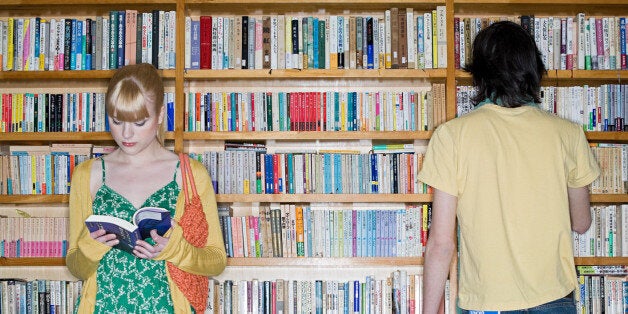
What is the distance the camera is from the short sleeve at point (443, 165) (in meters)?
1.87

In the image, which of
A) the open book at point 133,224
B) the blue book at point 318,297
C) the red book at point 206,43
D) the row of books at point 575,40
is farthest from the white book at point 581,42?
the open book at point 133,224

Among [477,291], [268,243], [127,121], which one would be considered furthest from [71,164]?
[477,291]

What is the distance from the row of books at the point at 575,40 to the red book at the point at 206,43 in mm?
1035

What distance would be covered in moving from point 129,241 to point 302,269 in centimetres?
154

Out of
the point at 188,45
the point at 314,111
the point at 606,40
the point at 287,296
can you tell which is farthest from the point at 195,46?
the point at 606,40

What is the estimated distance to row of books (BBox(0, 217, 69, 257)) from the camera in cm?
319

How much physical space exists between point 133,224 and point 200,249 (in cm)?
25

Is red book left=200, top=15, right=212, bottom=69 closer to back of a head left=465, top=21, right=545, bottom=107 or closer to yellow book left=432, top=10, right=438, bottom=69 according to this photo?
yellow book left=432, top=10, right=438, bottom=69

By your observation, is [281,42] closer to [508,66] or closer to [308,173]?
[308,173]

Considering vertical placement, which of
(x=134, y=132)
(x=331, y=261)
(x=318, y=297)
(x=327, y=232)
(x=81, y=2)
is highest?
(x=81, y=2)

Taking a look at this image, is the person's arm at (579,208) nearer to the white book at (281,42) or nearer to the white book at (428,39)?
the white book at (428,39)

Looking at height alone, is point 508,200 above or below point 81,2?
below

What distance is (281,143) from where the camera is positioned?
11.2 ft

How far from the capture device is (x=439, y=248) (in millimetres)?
1888
